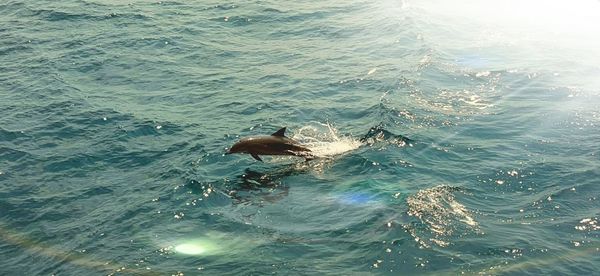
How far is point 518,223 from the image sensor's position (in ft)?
39.7

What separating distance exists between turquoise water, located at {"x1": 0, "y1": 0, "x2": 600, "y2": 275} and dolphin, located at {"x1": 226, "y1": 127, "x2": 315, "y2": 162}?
1.58 ft

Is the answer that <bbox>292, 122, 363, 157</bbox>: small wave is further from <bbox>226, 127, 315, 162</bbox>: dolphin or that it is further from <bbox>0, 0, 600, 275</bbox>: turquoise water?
<bbox>226, 127, 315, 162</bbox>: dolphin

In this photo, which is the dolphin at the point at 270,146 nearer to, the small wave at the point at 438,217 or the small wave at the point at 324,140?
the small wave at the point at 324,140

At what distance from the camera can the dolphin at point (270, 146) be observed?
46.8 ft

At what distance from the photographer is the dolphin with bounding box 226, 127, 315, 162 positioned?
46.8ft

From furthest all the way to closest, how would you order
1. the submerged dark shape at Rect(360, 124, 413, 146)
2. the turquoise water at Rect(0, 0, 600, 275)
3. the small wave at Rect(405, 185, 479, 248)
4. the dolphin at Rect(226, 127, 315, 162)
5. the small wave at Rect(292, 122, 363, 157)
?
the submerged dark shape at Rect(360, 124, 413, 146) < the small wave at Rect(292, 122, 363, 157) < the dolphin at Rect(226, 127, 315, 162) < the turquoise water at Rect(0, 0, 600, 275) < the small wave at Rect(405, 185, 479, 248)

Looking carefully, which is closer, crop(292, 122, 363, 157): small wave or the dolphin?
the dolphin

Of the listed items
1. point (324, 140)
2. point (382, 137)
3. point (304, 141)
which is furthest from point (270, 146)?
point (382, 137)

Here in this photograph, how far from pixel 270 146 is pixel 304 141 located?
1863mm

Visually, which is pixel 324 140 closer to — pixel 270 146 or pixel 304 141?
pixel 304 141

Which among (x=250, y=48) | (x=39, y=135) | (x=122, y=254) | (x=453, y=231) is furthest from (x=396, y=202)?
(x=250, y=48)

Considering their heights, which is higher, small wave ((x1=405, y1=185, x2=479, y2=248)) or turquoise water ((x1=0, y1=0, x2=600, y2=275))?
small wave ((x1=405, y1=185, x2=479, y2=248))

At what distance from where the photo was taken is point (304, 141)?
16.0 m

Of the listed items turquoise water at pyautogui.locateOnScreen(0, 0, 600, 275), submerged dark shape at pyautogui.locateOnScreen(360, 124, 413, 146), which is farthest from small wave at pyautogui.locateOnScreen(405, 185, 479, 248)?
submerged dark shape at pyautogui.locateOnScreen(360, 124, 413, 146)
